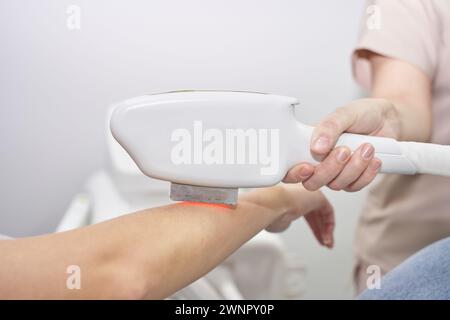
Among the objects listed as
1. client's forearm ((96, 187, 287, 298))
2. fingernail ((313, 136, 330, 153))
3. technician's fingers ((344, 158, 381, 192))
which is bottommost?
client's forearm ((96, 187, 287, 298))

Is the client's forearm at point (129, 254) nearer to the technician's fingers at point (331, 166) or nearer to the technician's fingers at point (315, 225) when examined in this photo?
the technician's fingers at point (331, 166)

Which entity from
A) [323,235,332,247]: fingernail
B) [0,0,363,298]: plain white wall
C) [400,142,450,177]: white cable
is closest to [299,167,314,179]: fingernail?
[400,142,450,177]: white cable

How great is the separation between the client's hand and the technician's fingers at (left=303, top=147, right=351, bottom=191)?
14cm

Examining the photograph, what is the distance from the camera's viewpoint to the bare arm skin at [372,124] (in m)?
0.52

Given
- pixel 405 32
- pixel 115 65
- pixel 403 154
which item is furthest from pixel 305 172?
pixel 115 65

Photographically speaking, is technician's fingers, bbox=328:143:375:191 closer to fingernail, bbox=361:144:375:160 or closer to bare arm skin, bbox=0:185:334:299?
fingernail, bbox=361:144:375:160

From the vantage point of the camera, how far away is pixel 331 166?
20.9 inches

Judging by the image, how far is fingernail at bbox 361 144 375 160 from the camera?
0.53 meters

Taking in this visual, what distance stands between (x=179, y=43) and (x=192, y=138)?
22.9 inches

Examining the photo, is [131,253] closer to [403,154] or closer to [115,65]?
[403,154]

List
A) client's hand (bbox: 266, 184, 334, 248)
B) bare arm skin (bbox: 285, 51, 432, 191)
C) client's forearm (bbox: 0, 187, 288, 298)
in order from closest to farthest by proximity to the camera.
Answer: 1. client's forearm (bbox: 0, 187, 288, 298)
2. bare arm skin (bbox: 285, 51, 432, 191)
3. client's hand (bbox: 266, 184, 334, 248)

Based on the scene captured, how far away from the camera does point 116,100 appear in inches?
40.3

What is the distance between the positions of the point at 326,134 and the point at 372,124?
0.52 feet
